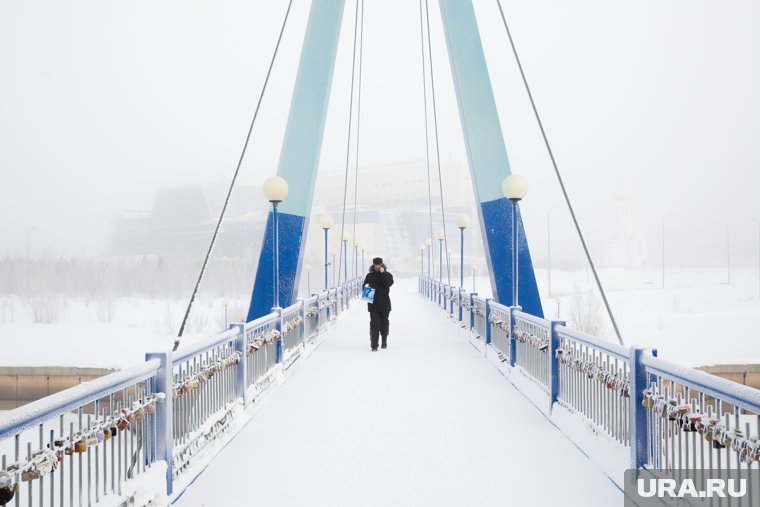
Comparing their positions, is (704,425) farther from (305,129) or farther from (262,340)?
(305,129)

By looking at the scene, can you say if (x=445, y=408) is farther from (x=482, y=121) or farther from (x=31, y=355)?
(x=31, y=355)

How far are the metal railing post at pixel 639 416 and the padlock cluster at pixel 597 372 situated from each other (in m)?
0.17

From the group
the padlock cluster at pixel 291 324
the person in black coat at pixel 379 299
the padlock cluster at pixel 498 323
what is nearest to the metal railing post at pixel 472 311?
the padlock cluster at pixel 498 323

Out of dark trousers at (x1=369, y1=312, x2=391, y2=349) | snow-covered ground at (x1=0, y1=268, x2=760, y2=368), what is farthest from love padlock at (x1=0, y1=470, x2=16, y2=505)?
snow-covered ground at (x1=0, y1=268, x2=760, y2=368)

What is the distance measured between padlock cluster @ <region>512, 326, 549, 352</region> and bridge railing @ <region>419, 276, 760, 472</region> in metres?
0.01

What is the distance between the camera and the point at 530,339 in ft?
23.3

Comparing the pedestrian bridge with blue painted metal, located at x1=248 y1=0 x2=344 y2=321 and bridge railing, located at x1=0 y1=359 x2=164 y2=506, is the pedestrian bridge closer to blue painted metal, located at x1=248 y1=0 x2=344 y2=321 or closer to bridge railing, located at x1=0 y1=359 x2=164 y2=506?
bridge railing, located at x1=0 y1=359 x2=164 y2=506

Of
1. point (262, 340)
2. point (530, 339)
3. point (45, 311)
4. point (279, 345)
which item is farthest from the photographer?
point (45, 311)

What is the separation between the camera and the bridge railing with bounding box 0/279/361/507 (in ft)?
8.54

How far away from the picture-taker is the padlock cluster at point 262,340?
6496 mm

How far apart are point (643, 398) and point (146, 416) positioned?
3397 millimetres

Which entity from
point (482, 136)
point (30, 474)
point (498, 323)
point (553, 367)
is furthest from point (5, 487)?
point (482, 136)

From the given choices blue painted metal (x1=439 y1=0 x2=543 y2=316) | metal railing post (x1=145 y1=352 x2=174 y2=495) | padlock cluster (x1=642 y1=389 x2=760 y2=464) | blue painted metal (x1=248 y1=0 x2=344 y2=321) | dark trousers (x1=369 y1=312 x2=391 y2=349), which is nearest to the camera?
padlock cluster (x1=642 y1=389 x2=760 y2=464)

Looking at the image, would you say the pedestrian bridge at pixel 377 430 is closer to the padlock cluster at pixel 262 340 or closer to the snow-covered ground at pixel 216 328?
the padlock cluster at pixel 262 340
